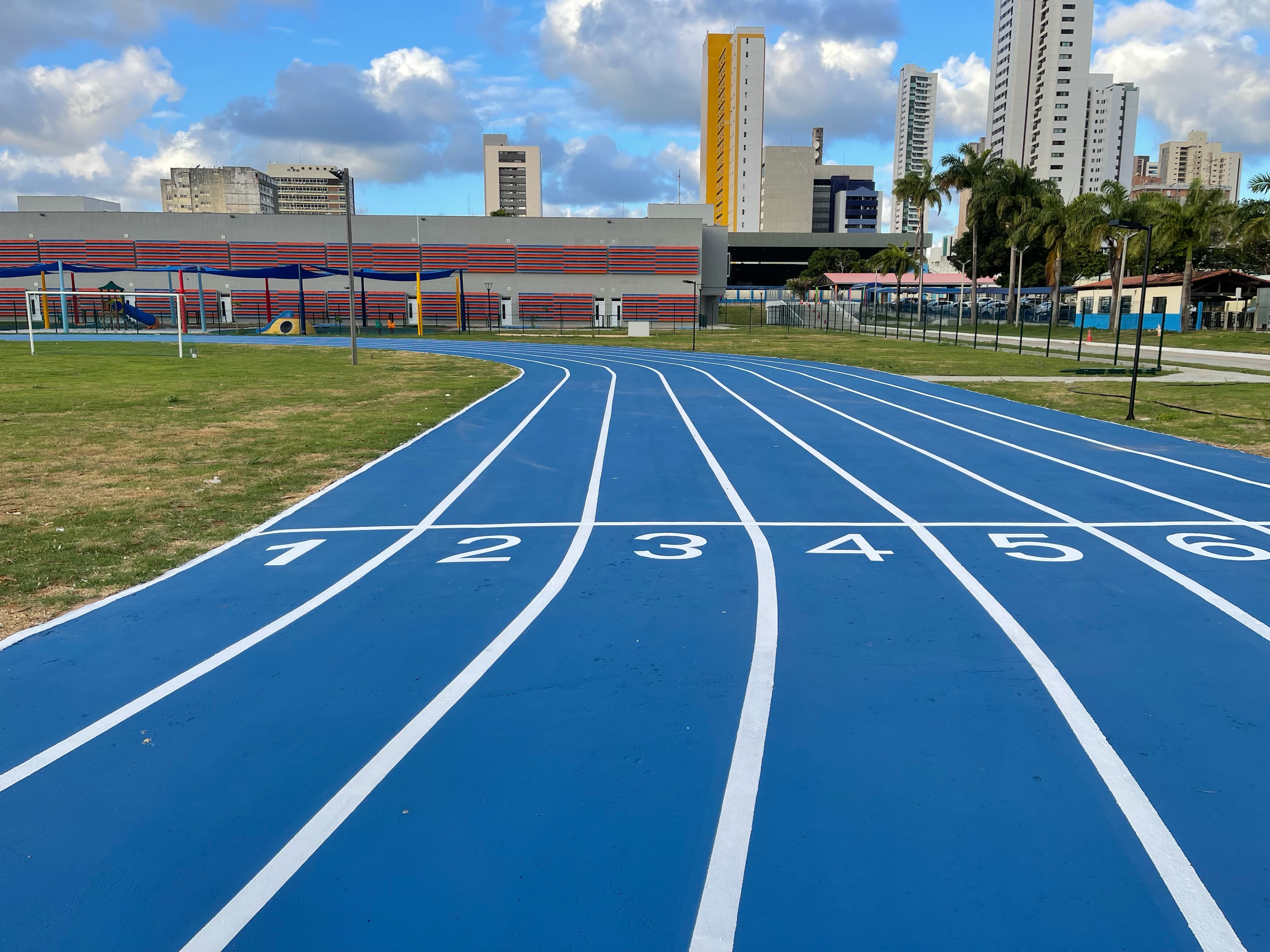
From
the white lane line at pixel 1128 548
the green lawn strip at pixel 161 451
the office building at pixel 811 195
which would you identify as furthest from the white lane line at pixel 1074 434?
the office building at pixel 811 195

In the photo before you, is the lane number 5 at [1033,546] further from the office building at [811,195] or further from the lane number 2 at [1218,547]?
the office building at [811,195]

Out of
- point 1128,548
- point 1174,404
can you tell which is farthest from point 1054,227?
point 1128,548

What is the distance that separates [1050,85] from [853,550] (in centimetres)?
17153

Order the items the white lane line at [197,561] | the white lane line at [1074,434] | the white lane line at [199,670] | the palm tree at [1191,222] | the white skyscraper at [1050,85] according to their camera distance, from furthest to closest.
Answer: the white skyscraper at [1050,85], the palm tree at [1191,222], the white lane line at [1074,434], the white lane line at [197,561], the white lane line at [199,670]

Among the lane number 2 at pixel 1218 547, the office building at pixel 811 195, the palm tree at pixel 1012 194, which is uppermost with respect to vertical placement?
the office building at pixel 811 195

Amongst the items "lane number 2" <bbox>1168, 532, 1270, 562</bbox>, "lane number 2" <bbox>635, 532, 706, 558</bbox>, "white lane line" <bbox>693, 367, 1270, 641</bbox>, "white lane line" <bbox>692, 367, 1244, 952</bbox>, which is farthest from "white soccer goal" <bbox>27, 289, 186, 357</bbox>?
"white lane line" <bbox>692, 367, 1244, 952</bbox>

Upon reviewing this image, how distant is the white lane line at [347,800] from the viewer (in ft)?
10.5

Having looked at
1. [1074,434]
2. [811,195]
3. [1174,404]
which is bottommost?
[1074,434]

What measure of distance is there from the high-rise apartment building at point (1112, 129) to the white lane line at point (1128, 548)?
199144 millimetres

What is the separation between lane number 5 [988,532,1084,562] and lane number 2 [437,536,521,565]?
4.50 m

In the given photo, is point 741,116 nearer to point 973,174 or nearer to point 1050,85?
point 1050,85

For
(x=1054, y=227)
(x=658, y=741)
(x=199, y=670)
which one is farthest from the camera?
(x=1054, y=227)

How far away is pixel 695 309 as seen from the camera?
55.5 meters

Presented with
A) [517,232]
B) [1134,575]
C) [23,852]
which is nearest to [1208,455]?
[1134,575]
